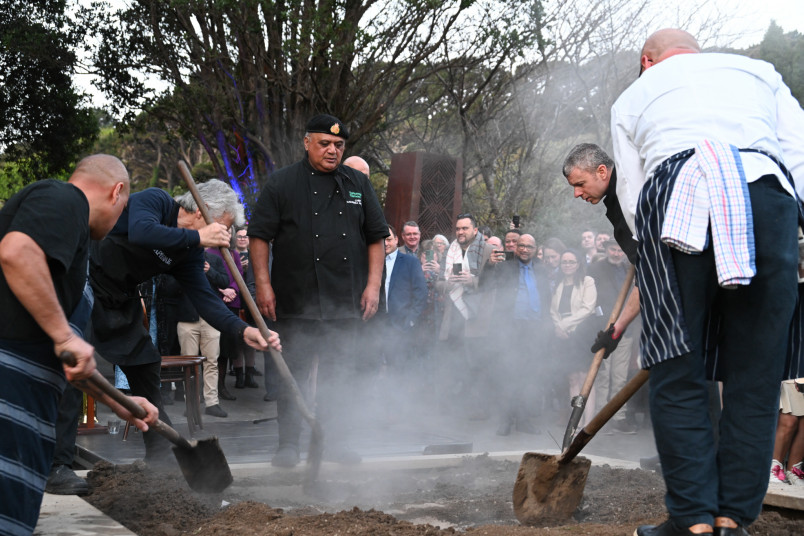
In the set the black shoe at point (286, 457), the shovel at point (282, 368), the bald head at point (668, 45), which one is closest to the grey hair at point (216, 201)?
the shovel at point (282, 368)

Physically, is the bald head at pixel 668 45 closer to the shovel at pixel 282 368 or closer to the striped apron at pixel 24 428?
the shovel at pixel 282 368

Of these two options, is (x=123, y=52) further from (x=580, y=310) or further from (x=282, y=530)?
(x=282, y=530)

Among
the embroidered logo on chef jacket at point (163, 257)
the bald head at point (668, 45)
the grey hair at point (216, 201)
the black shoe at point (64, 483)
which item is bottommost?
the black shoe at point (64, 483)

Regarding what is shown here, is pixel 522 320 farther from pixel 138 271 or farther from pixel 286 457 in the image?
pixel 138 271

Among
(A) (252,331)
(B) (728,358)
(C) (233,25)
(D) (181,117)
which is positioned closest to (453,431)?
(A) (252,331)

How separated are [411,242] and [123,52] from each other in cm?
939

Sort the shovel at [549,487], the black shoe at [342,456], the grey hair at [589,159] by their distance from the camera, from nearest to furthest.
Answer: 1. the shovel at [549,487]
2. the grey hair at [589,159]
3. the black shoe at [342,456]

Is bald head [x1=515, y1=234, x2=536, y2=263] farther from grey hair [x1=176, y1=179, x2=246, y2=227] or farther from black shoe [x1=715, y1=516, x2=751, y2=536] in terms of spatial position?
black shoe [x1=715, y1=516, x2=751, y2=536]

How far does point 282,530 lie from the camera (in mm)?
3461

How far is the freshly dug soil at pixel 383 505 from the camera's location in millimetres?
3604

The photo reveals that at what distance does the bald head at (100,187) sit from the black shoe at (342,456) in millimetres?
2678

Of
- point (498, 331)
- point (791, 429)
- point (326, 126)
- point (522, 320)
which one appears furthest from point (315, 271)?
point (498, 331)

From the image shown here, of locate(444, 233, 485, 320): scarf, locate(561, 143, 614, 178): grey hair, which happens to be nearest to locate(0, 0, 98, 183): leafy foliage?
locate(444, 233, 485, 320): scarf

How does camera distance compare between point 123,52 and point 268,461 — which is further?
point 123,52
